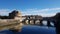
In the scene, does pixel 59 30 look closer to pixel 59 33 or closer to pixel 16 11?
pixel 59 33

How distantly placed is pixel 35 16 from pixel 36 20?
27.8ft

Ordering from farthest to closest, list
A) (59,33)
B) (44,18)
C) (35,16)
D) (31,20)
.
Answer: (35,16) → (31,20) → (44,18) → (59,33)

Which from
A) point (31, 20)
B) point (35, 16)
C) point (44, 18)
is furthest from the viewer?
point (35, 16)

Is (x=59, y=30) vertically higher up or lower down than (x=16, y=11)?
lower down

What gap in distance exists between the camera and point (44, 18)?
8788cm

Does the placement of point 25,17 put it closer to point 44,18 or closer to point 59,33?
point 44,18

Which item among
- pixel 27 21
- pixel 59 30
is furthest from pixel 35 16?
pixel 59 30

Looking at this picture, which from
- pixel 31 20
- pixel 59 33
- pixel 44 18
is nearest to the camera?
pixel 59 33

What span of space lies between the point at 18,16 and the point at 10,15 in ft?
17.1

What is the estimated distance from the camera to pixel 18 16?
96438 mm

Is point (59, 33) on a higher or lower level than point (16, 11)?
lower

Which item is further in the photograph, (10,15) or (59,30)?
(10,15)

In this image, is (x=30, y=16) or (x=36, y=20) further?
(x=30, y=16)

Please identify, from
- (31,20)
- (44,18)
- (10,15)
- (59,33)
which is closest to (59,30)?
(59,33)
